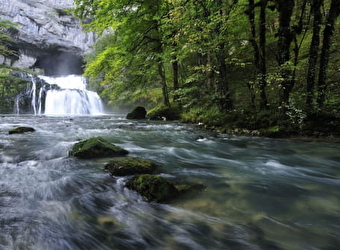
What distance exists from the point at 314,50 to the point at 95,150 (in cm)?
611

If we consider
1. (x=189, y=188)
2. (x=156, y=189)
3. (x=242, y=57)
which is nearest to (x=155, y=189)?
(x=156, y=189)

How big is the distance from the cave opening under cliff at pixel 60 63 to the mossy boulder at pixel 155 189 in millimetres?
40037

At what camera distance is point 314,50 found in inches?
233

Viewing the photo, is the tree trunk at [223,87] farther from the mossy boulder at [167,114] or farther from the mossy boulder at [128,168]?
the mossy boulder at [128,168]

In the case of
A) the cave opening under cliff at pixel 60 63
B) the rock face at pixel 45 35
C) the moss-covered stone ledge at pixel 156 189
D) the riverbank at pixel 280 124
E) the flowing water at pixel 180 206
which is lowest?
the flowing water at pixel 180 206

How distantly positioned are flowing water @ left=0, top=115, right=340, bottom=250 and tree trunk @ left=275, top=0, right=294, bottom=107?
229 centimetres

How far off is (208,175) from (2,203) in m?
2.74

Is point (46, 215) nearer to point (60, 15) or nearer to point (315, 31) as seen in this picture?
point (315, 31)

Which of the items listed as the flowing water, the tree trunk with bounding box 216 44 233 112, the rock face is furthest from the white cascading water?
the flowing water

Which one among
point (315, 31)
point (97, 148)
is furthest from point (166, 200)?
point (315, 31)

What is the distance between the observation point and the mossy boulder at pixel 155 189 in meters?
2.61

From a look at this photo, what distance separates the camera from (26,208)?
2.43 meters

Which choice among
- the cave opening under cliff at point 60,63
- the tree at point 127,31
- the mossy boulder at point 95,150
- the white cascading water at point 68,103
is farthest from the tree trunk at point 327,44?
the cave opening under cliff at point 60,63

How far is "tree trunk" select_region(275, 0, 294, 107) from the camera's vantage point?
5793mm
